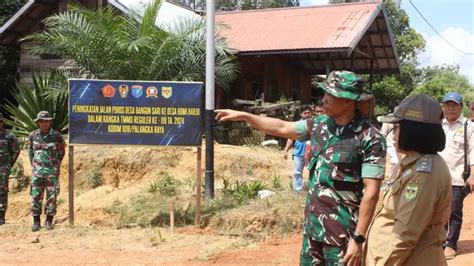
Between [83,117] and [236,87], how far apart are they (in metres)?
10.6

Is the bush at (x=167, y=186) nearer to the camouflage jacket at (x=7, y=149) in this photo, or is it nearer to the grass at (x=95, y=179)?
the grass at (x=95, y=179)

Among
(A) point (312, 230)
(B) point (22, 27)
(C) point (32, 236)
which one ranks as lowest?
(C) point (32, 236)

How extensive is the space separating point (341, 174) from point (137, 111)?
509 centimetres

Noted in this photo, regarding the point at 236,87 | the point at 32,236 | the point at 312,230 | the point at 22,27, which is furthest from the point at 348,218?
the point at 22,27

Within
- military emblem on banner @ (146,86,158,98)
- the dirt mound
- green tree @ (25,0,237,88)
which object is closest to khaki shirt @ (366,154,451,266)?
military emblem on banner @ (146,86,158,98)

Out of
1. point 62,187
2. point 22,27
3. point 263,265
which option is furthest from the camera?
point 22,27

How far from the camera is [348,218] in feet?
10.3

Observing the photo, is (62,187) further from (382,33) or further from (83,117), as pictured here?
(382,33)

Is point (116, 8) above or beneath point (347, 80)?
above

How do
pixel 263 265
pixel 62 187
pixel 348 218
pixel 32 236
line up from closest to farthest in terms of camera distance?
pixel 348 218
pixel 263 265
pixel 32 236
pixel 62 187

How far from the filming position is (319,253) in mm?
3248

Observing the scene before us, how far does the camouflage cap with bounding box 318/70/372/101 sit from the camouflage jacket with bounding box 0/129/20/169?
6.81 m

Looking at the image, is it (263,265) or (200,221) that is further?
(200,221)

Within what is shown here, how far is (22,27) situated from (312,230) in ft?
54.4
